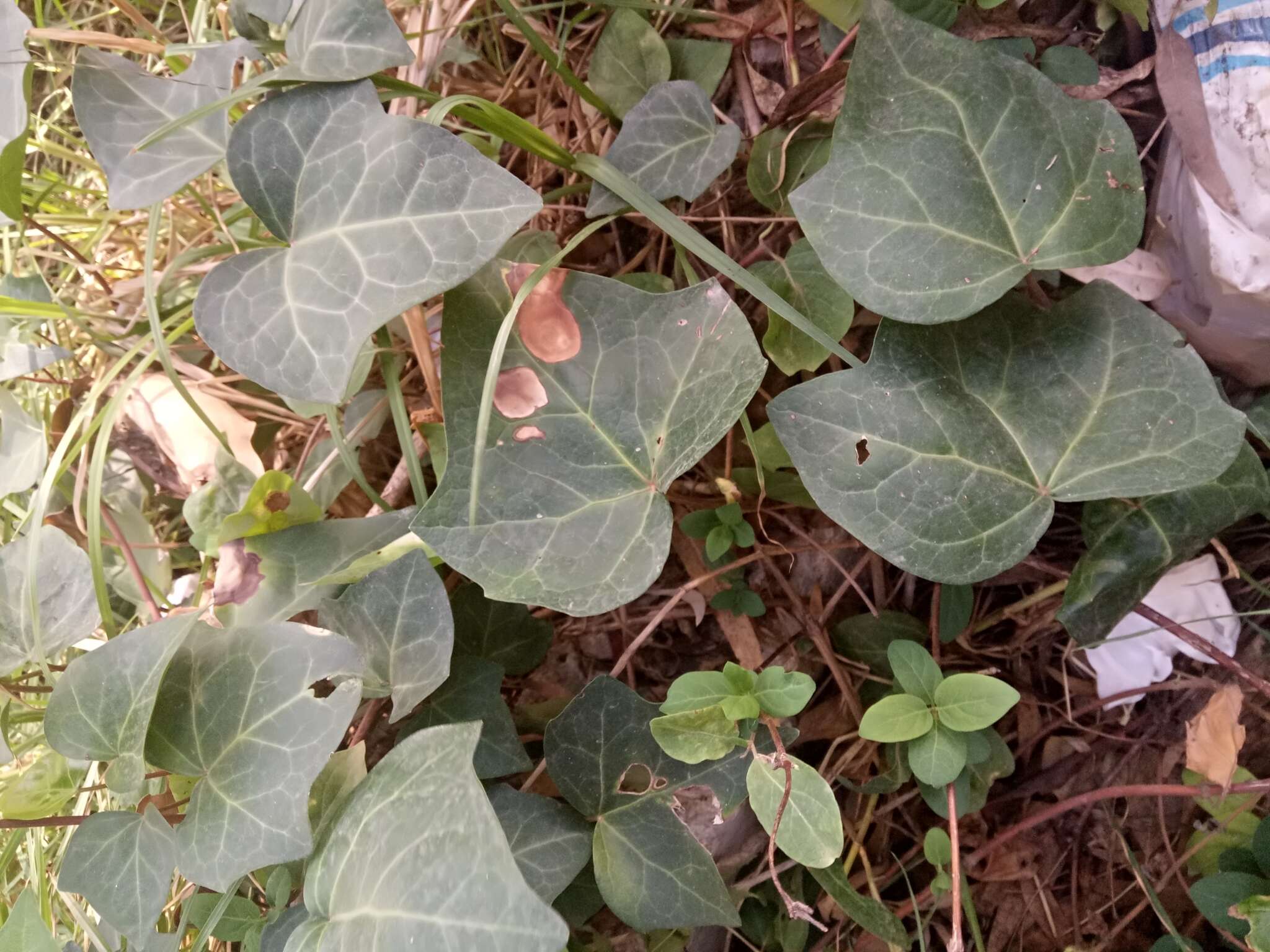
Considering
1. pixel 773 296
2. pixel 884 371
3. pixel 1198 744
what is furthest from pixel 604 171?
pixel 1198 744

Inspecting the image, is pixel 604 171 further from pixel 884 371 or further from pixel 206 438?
pixel 206 438

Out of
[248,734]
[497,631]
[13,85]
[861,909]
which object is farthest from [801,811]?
[13,85]

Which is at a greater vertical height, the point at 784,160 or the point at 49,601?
the point at 784,160

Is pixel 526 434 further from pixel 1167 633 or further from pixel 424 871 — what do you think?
pixel 1167 633

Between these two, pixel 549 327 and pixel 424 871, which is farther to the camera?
pixel 549 327

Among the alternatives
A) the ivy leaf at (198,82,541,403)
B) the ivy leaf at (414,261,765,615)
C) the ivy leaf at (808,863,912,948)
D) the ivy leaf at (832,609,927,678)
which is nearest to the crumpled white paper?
the ivy leaf at (832,609,927,678)

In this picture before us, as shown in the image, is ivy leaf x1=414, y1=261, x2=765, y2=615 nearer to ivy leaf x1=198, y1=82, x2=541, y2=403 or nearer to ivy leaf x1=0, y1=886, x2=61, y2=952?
ivy leaf x1=198, y1=82, x2=541, y2=403

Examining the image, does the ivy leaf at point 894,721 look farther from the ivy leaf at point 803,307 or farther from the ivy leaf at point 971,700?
the ivy leaf at point 803,307
